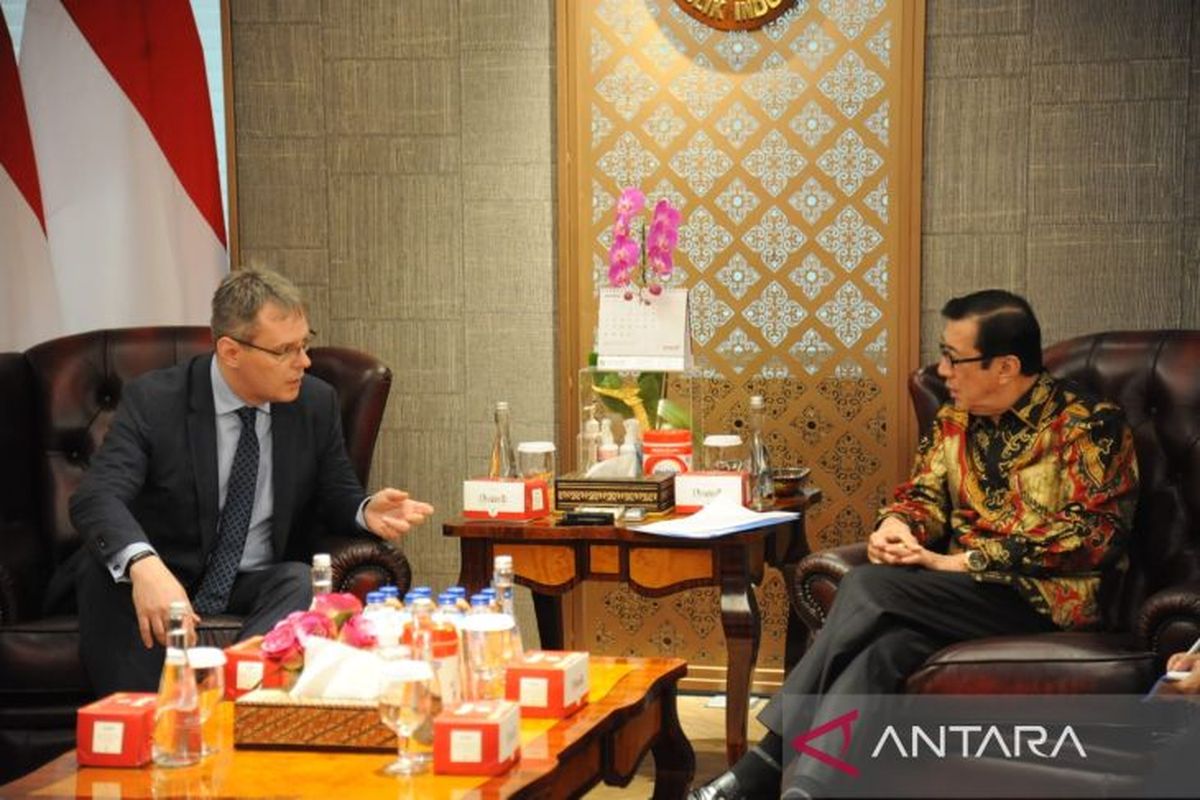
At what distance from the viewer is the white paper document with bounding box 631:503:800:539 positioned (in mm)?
3422

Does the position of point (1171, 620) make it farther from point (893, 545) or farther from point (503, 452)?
point (503, 452)

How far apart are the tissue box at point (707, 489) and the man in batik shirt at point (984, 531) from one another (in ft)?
1.10

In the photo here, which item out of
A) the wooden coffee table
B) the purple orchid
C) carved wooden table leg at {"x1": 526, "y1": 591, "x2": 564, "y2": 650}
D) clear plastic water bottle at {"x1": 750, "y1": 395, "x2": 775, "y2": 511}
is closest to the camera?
the wooden coffee table

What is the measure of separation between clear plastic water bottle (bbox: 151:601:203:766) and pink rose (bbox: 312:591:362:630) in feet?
1.10

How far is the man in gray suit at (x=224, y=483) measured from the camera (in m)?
3.26

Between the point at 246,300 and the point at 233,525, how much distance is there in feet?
1.60

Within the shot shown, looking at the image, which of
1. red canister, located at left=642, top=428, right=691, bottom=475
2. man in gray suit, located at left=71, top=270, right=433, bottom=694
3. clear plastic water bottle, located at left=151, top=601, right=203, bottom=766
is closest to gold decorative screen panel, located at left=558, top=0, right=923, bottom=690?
red canister, located at left=642, top=428, right=691, bottom=475

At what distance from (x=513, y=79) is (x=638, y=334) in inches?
40.9

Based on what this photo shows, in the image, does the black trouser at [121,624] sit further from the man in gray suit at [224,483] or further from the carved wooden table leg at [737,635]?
the carved wooden table leg at [737,635]

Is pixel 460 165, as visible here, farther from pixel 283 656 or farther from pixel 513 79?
pixel 283 656

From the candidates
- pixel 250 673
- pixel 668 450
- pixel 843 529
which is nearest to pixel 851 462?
pixel 843 529

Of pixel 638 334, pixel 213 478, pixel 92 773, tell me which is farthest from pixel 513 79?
pixel 92 773

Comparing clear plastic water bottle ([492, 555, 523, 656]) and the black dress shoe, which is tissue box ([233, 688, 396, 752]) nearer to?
clear plastic water bottle ([492, 555, 523, 656])

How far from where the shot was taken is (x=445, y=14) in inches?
177
